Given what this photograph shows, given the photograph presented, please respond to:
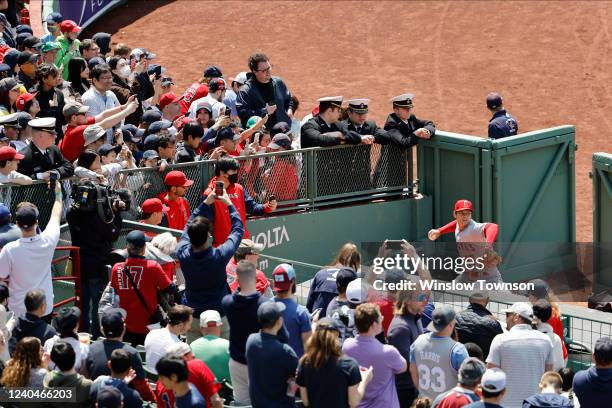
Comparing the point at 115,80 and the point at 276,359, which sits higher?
the point at 115,80

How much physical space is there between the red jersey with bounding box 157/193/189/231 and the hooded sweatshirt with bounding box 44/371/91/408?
4.24m

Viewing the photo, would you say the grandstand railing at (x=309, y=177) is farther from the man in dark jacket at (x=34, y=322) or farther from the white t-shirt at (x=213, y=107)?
the man in dark jacket at (x=34, y=322)

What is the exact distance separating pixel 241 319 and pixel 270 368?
0.75 metres

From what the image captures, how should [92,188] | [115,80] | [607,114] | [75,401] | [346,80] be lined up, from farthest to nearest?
[346,80] < [607,114] < [115,80] < [92,188] < [75,401]

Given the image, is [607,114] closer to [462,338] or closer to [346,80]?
[346,80]

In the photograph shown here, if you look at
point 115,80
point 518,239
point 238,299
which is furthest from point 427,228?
point 238,299

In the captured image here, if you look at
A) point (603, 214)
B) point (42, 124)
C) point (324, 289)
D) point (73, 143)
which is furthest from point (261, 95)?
point (324, 289)

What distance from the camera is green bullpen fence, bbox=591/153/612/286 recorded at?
15695mm

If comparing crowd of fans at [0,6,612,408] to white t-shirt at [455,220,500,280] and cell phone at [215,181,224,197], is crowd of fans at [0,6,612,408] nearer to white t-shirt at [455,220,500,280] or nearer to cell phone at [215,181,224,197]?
cell phone at [215,181,224,197]

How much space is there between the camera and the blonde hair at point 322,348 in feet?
29.3

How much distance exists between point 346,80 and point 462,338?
15.9 metres

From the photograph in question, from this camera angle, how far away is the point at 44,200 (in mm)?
12852

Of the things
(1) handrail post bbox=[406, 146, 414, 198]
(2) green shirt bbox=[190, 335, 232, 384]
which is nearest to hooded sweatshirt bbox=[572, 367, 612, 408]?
(2) green shirt bbox=[190, 335, 232, 384]

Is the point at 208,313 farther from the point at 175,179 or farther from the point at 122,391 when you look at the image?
the point at 175,179
